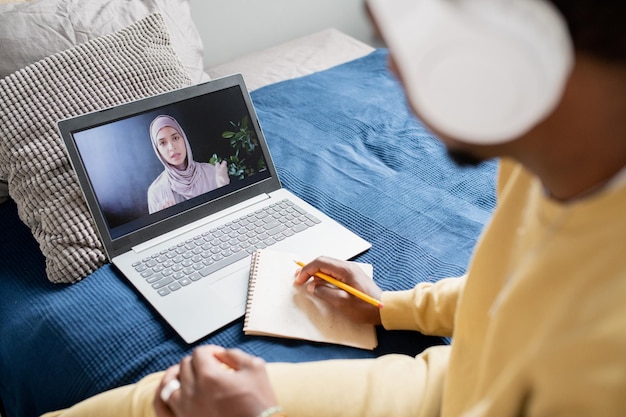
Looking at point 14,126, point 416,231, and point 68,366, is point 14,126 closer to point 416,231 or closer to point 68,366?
point 68,366

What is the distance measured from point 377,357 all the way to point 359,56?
1.41m

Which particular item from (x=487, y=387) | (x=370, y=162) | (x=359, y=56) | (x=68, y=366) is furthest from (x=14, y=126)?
(x=359, y=56)

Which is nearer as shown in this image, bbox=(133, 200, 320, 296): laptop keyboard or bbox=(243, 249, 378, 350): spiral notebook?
bbox=(243, 249, 378, 350): spiral notebook

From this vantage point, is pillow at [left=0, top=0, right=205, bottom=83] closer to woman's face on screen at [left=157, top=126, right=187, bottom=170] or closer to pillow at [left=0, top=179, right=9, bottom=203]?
pillow at [left=0, top=179, right=9, bottom=203]

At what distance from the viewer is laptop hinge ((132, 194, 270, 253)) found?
0.98m

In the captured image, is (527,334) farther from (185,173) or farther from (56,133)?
(56,133)

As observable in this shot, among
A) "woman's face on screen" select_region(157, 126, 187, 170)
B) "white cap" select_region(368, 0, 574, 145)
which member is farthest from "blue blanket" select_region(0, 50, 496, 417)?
"white cap" select_region(368, 0, 574, 145)

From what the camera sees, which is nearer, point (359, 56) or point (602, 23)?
point (602, 23)

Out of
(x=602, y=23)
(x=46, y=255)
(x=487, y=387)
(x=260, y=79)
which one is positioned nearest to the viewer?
(x=602, y=23)

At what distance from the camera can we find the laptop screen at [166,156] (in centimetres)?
96

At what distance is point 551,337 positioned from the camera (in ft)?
1.34

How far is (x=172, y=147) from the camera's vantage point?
3.38ft

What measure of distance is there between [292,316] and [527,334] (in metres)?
0.44

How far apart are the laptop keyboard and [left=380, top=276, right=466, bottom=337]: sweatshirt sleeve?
280mm
